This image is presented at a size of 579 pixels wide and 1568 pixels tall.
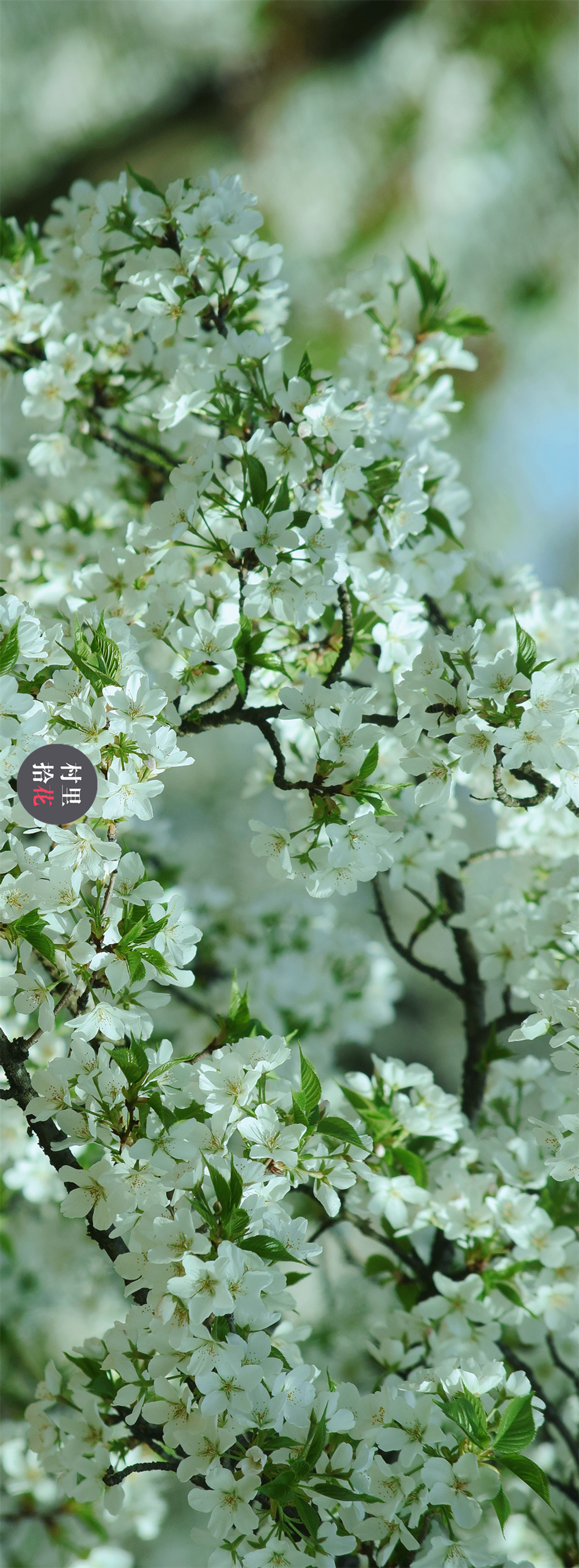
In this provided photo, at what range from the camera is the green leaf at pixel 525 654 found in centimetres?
57

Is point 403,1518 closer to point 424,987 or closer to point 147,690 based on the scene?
point 147,690

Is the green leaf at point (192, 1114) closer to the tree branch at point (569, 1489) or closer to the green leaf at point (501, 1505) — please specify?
the green leaf at point (501, 1505)

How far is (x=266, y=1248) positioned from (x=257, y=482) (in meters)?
0.45

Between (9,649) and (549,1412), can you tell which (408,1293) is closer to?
(549,1412)

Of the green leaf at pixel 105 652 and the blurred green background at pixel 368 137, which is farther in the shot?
the blurred green background at pixel 368 137

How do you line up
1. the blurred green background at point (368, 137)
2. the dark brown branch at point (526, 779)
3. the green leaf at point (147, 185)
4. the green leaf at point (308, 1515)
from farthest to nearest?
the blurred green background at point (368, 137) → the green leaf at point (147, 185) → the dark brown branch at point (526, 779) → the green leaf at point (308, 1515)

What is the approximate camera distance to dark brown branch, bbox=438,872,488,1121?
2.88 ft

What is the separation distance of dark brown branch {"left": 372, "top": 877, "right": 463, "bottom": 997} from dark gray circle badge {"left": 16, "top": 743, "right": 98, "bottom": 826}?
0.36 metres

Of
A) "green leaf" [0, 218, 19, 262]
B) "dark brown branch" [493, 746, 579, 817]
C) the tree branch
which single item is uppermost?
"green leaf" [0, 218, 19, 262]

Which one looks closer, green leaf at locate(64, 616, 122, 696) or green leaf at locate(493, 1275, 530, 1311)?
green leaf at locate(64, 616, 122, 696)

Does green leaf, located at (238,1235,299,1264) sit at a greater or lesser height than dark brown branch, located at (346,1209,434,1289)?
greater

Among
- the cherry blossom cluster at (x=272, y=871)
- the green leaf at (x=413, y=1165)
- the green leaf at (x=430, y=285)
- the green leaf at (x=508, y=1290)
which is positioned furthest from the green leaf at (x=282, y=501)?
the green leaf at (x=508, y=1290)

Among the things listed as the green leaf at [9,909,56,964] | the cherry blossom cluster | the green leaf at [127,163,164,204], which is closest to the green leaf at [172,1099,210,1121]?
the cherry blossom cluster

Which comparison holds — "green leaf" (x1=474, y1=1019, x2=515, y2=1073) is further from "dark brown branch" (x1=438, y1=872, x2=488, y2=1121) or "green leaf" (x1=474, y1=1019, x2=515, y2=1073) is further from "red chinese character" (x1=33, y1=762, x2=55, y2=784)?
"red chinese character" (x1=33, y1=762, x2=55, y2=784)
